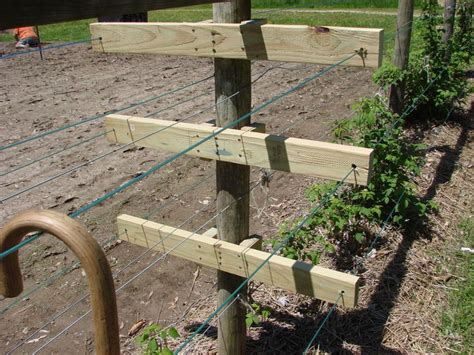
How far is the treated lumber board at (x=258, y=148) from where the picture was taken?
2.40 metres

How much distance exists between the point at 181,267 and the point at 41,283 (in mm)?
1172

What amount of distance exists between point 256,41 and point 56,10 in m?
1.22

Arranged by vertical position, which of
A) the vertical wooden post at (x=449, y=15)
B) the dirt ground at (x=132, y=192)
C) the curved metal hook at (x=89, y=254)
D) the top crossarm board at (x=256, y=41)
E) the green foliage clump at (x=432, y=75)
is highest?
the top crossarm board at (x=256, y=41)

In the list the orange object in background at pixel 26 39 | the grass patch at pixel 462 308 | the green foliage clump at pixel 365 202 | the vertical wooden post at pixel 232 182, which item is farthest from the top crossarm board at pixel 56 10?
the orange object in background at pixel 26 39

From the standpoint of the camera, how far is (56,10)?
1.34 m

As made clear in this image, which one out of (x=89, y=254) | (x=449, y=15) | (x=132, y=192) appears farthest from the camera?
(x=449, y=15)

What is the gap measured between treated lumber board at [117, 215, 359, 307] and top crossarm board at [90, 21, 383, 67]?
3.37ft

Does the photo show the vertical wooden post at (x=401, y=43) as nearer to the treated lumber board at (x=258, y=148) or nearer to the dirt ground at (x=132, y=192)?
the dirt ground at (x=132, y=192)

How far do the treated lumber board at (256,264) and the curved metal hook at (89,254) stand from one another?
1778 millimetres

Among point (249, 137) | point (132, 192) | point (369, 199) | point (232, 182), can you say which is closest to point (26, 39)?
point (132, 192)

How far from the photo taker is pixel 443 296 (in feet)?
13.1

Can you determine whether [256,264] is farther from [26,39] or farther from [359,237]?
[26,39]

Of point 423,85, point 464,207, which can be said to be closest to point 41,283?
point 464,207

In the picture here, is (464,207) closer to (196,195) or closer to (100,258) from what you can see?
(196,195)
